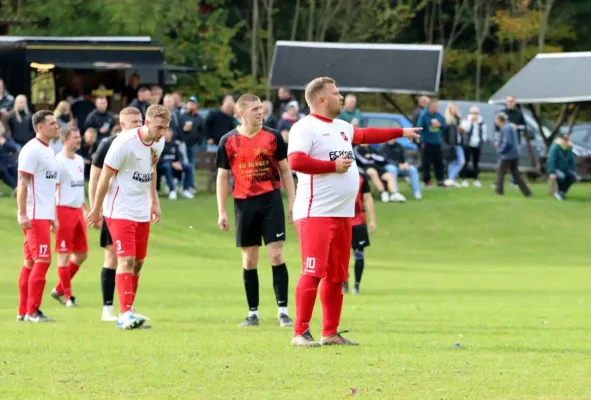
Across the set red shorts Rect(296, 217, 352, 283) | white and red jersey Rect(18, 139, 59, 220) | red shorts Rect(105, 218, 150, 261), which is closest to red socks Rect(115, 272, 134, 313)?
red shorts Rect(105, 218, 150, 261)

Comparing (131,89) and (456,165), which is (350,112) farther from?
(131,89)

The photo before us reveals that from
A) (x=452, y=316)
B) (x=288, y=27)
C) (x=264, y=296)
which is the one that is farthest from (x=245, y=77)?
(x=452, y=316)

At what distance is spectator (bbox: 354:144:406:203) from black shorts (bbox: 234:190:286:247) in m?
14.8

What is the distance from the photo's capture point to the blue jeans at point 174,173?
101ft

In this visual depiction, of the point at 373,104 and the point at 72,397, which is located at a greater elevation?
the point at 72,397

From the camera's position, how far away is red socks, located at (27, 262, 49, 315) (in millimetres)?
15281

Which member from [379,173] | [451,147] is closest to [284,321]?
[379,173]

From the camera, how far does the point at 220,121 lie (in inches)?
1243

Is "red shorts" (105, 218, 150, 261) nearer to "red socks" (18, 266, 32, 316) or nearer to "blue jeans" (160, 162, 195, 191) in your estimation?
"red socks" (18, 266, 32, 316)

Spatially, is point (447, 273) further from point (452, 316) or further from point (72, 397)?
point (72, 397)

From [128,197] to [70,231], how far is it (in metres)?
4.12

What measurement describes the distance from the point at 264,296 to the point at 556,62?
21.7 m

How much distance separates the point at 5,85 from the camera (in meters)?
33.9

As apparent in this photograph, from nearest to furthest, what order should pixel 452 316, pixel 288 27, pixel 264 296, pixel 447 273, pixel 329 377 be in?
1. pixel 329 377
2. pixel 452 316
3. pixel 264 296
4. pixel 447 273
5. pixel 288 27
